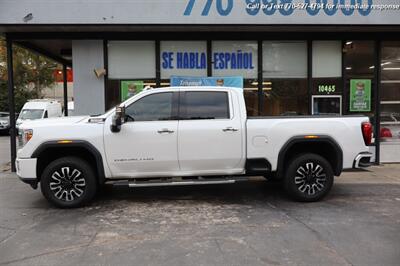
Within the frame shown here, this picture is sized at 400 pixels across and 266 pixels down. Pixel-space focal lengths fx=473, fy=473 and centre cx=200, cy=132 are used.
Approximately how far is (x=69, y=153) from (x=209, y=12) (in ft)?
16.4

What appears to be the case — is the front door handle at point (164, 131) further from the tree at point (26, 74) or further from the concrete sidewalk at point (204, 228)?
the tree at point (26, 74)

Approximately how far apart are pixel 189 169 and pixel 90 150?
5.30 feet

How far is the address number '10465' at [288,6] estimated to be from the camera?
426 inches

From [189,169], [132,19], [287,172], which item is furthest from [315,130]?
[132,19]

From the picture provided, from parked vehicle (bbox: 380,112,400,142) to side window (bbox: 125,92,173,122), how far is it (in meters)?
7.20

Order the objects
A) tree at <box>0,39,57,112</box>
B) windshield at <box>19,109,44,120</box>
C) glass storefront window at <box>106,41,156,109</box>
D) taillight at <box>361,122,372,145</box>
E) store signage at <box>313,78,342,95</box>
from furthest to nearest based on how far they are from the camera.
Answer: tree at <box>0,39,57,112</box> < windshield at <box>19,109,44,120</box> < store signage at <box>313,78,342,95</box> < glass storefront window at <box>106,41,156,109</box> < taillight at <box>361,122,372,145</box>

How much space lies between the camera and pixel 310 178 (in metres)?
7.96

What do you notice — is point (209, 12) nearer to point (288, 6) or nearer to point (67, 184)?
point (288, 6)

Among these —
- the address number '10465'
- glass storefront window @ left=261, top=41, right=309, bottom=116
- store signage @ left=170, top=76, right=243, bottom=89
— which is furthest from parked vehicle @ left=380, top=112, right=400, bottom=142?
store signage @ left=170, top=76, right=243, bottom=89

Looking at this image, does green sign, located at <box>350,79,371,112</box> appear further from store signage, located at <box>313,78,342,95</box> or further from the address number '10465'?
the address number '10465'

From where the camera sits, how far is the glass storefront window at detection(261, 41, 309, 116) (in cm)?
1217

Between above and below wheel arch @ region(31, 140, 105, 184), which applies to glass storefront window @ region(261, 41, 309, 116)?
above

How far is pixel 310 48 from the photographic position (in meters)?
12.1

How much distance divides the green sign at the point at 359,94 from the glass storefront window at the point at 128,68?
204 inches
